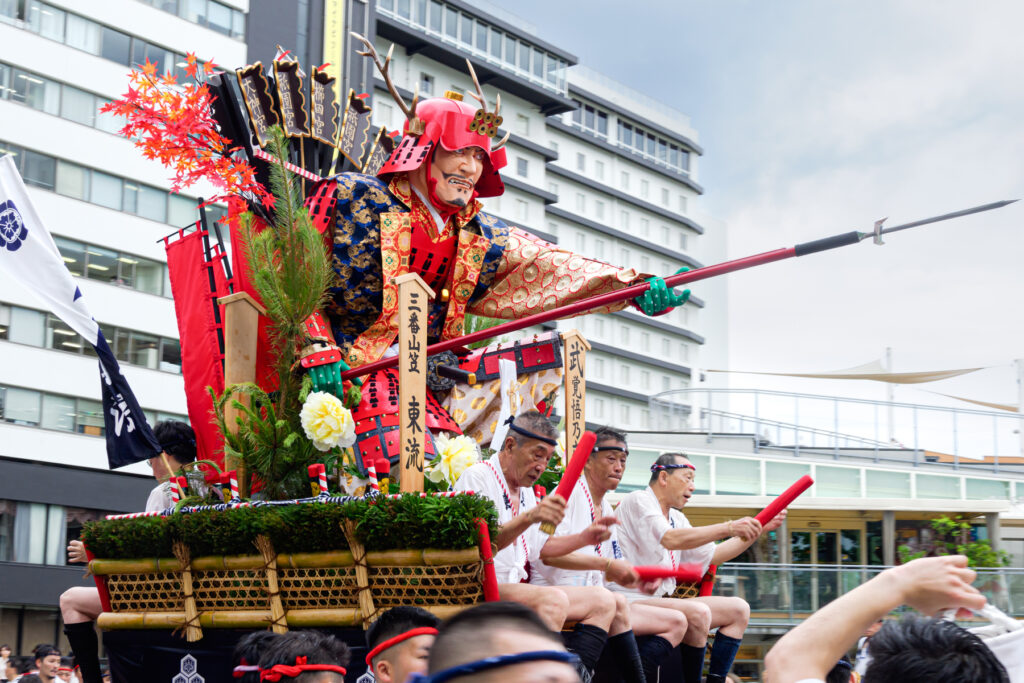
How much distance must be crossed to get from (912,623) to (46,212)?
86.3ft

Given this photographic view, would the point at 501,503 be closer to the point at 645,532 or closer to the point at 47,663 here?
the point at 645,532

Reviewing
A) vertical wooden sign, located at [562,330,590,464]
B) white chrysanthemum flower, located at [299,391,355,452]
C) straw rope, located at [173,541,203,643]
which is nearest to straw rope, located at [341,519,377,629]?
white chrysanthemum flower, located at [299,391,355,452]

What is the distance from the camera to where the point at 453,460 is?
634 centimetres

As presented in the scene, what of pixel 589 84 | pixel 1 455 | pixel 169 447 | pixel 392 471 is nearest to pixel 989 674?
pixel 392 471

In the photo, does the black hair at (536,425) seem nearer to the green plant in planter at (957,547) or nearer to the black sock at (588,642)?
the black sock at (588,642)

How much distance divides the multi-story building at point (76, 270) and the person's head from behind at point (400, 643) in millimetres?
21767

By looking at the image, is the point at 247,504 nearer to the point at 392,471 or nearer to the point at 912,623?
the point at 392,471

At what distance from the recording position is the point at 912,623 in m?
2.20

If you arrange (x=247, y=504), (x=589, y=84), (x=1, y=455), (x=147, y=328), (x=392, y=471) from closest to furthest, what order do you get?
1. (x=247, y=504)
2. (x=392, y=471)
3. (x=1, y=455)
4. (x=147, y=328)
5. (x=589, y=84)

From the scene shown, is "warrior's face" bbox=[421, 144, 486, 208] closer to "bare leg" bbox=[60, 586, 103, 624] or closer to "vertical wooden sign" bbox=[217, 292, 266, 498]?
"vertical wooden sign" bbox=[217, 292, 266, 498]

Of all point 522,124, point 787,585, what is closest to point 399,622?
point 787,585

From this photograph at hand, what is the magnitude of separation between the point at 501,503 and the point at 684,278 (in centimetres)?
166

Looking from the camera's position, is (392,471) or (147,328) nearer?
(392,471)

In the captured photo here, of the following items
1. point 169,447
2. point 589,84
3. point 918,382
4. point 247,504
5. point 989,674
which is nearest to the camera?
point 989,674
